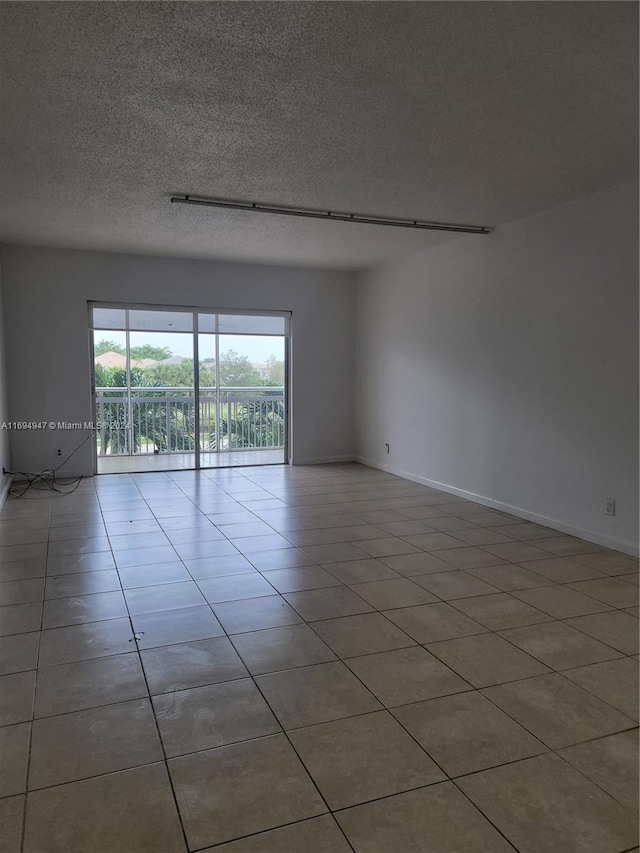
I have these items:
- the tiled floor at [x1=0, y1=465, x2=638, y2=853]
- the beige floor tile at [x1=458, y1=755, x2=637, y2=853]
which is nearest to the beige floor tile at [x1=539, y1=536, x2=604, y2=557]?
the tiled floor at [x1=0, y1=465, x2=638, y2=853]

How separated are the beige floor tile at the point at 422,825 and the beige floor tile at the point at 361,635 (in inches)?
33.6

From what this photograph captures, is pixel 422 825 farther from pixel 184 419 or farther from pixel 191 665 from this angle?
pixel 184 419

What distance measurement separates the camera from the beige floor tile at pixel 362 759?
66.6 inches

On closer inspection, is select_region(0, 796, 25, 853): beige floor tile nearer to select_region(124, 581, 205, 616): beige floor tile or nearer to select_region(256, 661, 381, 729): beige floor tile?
select_region(256, 661, 381, 729): beige floor tile

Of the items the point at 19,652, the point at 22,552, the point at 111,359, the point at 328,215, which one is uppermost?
the point at 328,215

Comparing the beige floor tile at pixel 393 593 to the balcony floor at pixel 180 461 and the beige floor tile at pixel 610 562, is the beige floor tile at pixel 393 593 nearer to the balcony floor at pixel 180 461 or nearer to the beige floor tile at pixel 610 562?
the beige floor tile at pixel 610 562

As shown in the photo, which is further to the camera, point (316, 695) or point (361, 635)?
point (361, 635)

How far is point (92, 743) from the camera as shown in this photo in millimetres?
1884

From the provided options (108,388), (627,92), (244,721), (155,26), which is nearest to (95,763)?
(244,721)

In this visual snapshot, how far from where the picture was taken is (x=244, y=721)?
2.01 metres

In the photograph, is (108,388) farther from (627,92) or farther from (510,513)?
(627,92)

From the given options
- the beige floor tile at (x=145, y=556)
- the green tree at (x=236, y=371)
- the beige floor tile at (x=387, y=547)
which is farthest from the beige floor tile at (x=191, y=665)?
the green tree at (x=236, y=371)

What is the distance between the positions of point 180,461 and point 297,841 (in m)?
6.52

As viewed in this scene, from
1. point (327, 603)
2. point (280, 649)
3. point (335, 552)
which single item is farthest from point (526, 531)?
point (280, 649)
